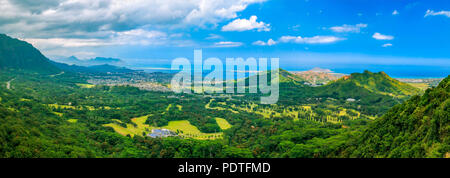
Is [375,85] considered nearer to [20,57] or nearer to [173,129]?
[173,129]

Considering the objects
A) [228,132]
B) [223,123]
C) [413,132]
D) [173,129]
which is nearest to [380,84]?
[223,123]

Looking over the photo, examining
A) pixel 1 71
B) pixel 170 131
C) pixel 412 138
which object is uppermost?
pixel 1 71

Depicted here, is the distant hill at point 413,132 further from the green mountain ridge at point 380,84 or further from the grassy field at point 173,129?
the green mountain ridge at point 380,84

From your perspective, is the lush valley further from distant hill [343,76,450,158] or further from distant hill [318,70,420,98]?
distant hill [318,70,420,98]

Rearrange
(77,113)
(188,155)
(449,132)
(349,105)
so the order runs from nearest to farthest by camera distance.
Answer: (449,132)
(188,155)
(77,113)
(349,105)

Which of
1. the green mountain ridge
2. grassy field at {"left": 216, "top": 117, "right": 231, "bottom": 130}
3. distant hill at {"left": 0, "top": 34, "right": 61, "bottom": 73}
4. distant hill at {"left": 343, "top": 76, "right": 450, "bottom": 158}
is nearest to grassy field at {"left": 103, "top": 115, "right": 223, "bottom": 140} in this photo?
grassy field at {"left": 216, "top": 117, "right": 231, "bottom": 130}
